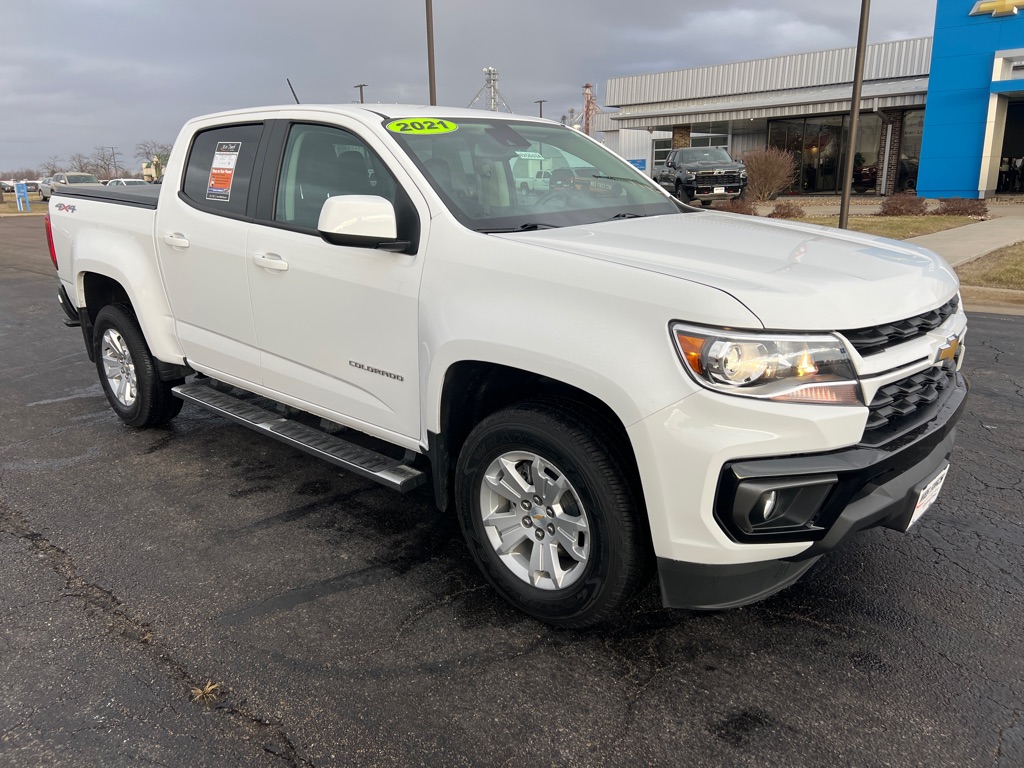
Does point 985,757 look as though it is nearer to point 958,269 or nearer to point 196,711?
point 196,711

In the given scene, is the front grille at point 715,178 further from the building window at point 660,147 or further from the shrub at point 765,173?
the building window at point 660,147


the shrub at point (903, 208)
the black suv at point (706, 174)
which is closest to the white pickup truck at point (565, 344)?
the black suv at point (706, 174)

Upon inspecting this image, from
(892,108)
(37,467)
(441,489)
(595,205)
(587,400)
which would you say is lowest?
(37,467)

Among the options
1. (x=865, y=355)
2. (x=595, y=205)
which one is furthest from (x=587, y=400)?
(x=595, y=205)

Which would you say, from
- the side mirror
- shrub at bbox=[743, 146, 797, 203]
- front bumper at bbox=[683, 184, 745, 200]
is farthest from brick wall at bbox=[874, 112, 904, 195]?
the side mirror

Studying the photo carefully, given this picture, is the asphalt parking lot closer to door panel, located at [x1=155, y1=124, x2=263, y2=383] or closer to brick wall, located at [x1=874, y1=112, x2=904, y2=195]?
door panel, located at [x1=155, y1=124, x2=263, y2=383]

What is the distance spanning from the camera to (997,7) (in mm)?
24469

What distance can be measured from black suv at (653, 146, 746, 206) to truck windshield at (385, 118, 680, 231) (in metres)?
18.1

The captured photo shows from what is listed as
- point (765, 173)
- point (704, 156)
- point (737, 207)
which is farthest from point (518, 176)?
point (765, 173)

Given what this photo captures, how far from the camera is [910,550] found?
11.2 ft

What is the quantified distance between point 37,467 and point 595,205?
11.8 feet

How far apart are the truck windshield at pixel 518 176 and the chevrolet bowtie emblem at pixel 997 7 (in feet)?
88.7

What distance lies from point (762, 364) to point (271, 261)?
236 cm

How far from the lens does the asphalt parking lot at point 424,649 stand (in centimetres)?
232
